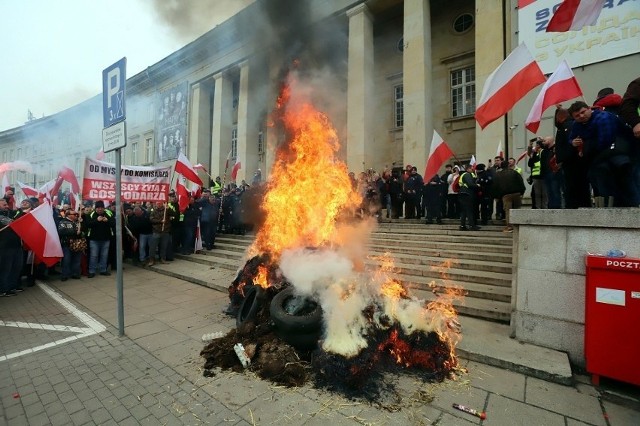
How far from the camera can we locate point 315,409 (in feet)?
9.77

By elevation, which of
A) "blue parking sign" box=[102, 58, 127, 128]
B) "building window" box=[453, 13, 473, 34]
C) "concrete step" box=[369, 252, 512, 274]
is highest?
"building window" box=[453, 13, 473, 34]

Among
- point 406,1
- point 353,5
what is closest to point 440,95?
point 406,1

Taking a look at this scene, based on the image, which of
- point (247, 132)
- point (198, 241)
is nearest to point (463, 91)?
point (247, 132)

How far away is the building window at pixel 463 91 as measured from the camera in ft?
51.0

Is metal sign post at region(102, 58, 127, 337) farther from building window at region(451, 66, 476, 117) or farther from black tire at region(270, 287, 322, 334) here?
building window at region(451, 66, 476, 117)

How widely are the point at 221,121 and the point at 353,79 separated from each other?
12.1m

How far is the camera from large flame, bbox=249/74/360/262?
6.48 meters

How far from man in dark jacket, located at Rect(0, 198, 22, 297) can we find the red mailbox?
11.0 m

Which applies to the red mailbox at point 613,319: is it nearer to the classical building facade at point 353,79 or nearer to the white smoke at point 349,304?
the white smoke at point 349,304

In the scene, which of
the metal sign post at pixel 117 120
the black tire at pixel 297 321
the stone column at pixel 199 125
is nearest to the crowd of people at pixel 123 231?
the metal sign post at pixel 117 120

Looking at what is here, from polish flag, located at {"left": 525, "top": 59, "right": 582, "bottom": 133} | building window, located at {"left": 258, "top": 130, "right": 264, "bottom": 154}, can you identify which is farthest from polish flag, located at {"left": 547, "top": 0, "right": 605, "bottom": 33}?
building window, located at {"left": 258, "top": 130, "right": 264, "bottom": 154}

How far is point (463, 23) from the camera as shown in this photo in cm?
1593

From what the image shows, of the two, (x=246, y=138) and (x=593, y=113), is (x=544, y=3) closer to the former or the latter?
(x=593, y=113)

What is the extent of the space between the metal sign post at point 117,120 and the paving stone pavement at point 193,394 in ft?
2.92
